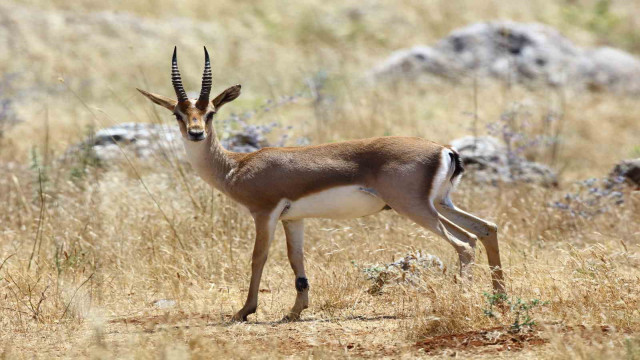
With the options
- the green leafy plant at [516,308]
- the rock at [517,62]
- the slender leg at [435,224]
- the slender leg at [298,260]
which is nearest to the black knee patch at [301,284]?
the slender leg at [298,260]

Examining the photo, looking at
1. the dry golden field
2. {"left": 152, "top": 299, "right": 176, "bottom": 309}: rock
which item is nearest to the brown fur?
the dry golden field

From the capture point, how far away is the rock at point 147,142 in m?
11.8

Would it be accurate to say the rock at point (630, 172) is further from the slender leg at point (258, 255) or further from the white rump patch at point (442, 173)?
the slender leg at point (258, 255)

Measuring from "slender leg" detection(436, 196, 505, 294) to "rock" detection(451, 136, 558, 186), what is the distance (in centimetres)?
461

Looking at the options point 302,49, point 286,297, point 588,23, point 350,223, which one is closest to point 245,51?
point 302,49

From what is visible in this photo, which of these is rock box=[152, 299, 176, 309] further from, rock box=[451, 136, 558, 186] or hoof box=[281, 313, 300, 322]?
rock box=[451, 136, 558, 186]

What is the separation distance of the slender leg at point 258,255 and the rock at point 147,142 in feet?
12.0

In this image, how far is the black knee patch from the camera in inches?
307

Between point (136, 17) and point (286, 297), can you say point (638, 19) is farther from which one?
point (286, 297)

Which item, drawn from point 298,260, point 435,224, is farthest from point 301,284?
point 435,224

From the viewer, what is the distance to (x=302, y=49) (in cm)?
3105

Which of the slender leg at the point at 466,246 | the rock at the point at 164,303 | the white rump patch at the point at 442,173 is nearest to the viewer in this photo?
the slender leg at the point at 466,246

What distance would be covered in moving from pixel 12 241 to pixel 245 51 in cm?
2054

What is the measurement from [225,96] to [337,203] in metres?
1.58
